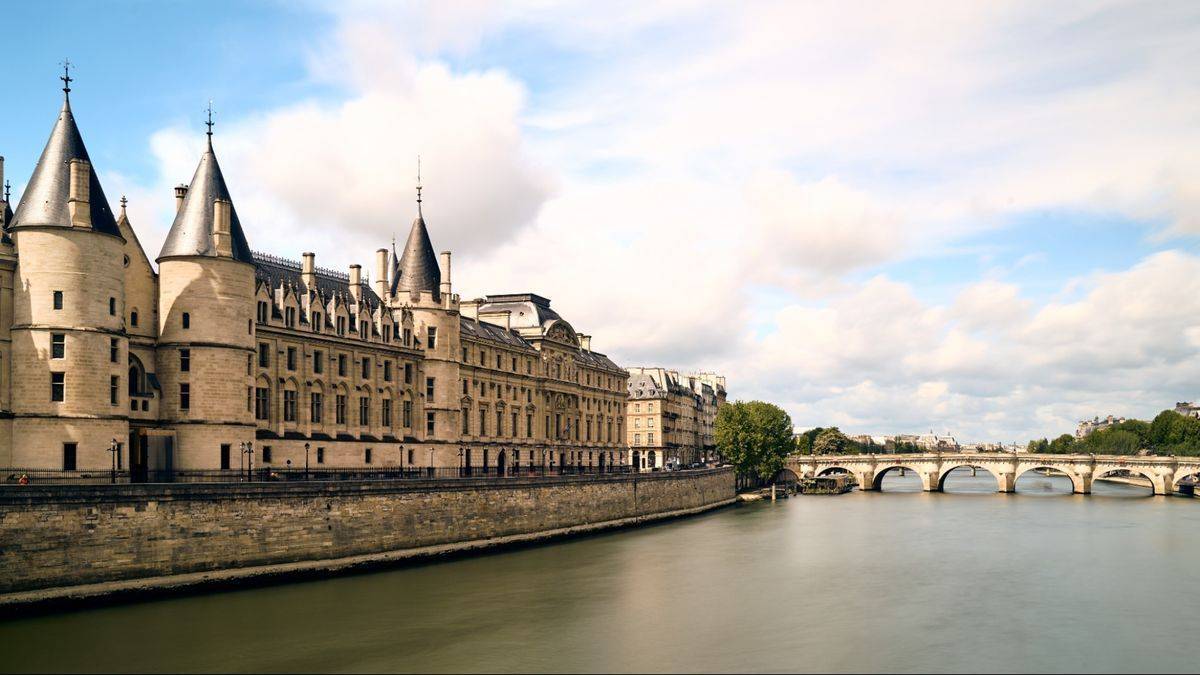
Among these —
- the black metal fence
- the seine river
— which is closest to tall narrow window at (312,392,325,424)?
the black metal fence

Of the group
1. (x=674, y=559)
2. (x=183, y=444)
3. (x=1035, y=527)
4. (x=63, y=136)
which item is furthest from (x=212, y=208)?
(x=1035, y=527)

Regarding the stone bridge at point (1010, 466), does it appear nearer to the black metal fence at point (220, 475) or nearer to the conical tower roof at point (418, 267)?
the black metal fence at point (220, 475)

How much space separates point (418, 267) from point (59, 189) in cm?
2821

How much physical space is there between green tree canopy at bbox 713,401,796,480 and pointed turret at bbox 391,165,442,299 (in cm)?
5310

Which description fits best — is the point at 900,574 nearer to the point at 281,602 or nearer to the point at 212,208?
the point at 281,602

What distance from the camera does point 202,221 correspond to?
48.6 meters

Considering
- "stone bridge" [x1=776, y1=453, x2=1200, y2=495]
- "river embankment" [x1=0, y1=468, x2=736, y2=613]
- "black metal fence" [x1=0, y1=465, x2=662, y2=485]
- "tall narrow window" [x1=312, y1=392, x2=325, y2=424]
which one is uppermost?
"tall narrow window" [x1=312, y1=392, x2=325, y2=424]

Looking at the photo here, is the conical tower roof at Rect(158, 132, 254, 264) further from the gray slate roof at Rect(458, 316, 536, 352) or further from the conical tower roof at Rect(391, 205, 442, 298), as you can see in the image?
the gray slate roof at Rect(458, 316, 536, 352)

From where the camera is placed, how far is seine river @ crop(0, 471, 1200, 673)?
3073 cm

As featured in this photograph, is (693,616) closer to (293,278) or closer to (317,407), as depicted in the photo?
(317,407)

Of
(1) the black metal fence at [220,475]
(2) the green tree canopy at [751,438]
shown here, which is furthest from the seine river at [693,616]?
(2) the green tree canopy at [751,438]

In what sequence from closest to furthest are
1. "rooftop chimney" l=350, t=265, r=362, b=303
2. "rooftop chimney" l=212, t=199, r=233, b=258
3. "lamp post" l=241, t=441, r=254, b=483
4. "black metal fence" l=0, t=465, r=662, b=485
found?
"black metal fence" l=0, t=465, r=662, b=485 < "lamp post" l=241, t=441, r=254, b=483 < "rooftop chimney" l=212, t=199, r=233, b=258 < "rooftop chimney" l=350, t=265, r=362, b=303

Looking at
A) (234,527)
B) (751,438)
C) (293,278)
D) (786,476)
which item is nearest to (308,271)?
(293,278)

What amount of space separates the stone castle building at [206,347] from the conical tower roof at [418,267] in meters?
0.11
